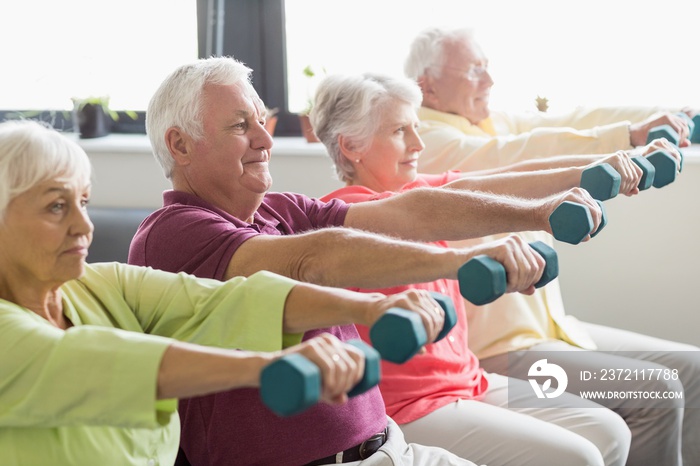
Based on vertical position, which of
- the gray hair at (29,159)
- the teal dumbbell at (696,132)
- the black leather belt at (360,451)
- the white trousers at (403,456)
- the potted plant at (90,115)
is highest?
the gray hair at (29,159)

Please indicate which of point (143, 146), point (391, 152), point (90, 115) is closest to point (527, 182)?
point (391, 152)

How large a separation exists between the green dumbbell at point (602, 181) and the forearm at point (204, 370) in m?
0.99

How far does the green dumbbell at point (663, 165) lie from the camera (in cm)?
210

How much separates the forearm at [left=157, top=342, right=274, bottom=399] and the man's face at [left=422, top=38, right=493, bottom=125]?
6.61 ft

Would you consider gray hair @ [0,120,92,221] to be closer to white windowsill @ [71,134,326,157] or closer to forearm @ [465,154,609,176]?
forearm @ [465,154,609,176]

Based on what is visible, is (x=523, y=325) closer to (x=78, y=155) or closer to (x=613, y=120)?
(x=613, y=120)

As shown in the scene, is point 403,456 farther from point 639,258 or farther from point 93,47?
point 93,47

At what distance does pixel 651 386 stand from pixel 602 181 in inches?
37.7

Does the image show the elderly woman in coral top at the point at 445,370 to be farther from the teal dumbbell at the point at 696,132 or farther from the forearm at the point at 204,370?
the forearm at the point at 204,370

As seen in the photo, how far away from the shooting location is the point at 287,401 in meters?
0.96

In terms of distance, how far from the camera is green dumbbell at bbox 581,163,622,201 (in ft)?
6.03

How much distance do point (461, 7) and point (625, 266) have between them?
1.16 meters

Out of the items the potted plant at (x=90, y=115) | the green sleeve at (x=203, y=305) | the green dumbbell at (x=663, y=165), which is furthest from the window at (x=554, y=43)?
the green sleeve at (x=203, y=305)

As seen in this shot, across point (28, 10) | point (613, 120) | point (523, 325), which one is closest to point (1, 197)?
point (523, 325)
